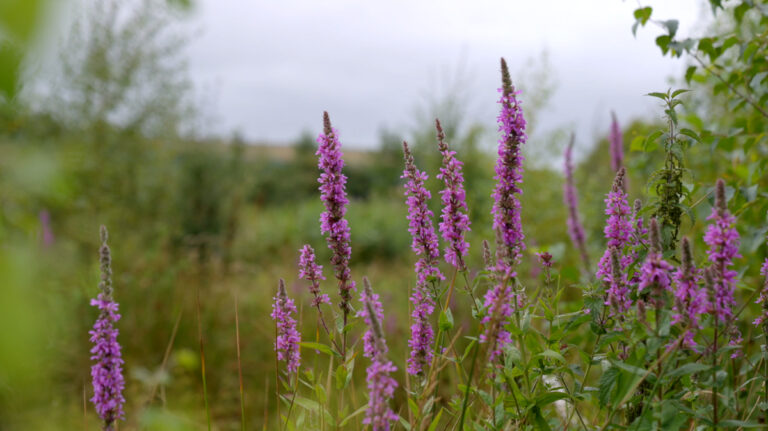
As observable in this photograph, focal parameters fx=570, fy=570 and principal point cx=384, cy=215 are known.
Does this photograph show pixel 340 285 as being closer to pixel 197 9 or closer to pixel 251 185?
pixel 197 9

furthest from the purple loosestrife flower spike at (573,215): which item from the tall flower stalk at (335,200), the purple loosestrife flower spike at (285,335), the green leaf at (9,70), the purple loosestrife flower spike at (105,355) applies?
the green leaf at (9,70)

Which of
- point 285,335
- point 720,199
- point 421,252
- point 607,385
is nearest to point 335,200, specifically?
point 421,252

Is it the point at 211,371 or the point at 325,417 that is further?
the point at 211,371

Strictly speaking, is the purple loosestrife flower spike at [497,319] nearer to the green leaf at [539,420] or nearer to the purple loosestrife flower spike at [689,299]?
the green leaf at [539,420]

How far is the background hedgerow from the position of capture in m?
1.74

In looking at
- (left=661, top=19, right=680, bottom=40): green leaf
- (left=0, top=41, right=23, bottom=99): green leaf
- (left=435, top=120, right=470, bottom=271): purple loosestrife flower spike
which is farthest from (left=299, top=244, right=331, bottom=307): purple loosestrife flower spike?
(left=661, top=19, right=680, bottom=40): green leaf

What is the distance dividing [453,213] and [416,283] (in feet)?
1.49

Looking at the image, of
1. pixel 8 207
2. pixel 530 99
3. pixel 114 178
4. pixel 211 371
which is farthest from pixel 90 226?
pixel 8 207

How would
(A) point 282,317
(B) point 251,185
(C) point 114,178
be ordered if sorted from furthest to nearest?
(B) point 251,185
(C) point 114,178
(A) point 282,317

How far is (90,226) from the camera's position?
25.3 ft

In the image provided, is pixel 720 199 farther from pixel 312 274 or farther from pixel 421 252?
pixel 312 274

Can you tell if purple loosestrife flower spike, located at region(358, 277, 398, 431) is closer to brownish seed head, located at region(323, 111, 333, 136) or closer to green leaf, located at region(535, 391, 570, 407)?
green leaf, located at region(535, 391, 570, 407)

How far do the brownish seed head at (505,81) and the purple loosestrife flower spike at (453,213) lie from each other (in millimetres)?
268

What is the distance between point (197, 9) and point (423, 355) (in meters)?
1.58
